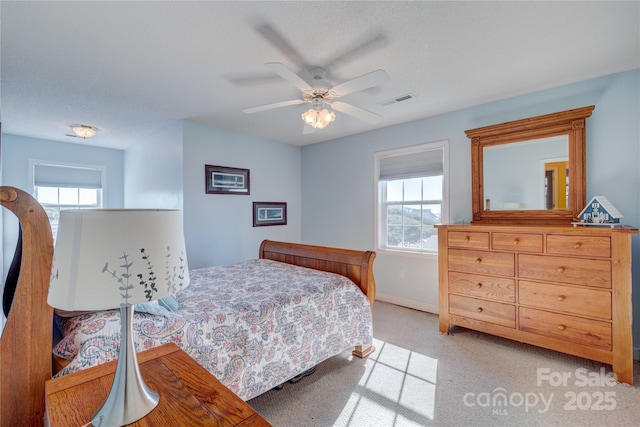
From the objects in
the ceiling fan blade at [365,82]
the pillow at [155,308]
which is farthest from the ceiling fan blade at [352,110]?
the pillow at [155,308]

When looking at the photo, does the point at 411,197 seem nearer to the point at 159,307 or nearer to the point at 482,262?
the point at 482,262

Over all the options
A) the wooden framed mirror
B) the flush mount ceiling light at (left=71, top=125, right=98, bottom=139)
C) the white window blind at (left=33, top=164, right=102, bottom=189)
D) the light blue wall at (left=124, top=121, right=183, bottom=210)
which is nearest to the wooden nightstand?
the light blue wall at (left=124, top=121, right=183, bottom=210)

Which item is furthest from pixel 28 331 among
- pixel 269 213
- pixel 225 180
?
pixel 269 213

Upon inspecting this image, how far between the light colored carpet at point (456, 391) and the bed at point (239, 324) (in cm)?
21

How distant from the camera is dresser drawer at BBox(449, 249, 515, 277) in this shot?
2.53m

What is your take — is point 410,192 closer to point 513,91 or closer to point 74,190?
point 513,91

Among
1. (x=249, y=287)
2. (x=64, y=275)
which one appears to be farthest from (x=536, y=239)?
(x=64, y=275)

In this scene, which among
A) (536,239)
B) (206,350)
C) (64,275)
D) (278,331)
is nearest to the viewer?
(64,275)

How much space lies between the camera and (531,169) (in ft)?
9.20

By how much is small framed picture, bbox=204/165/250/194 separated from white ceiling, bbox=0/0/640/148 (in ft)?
3.04

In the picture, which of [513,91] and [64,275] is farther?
→ [513,91]

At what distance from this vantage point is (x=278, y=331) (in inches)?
72.7

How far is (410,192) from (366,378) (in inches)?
94.6

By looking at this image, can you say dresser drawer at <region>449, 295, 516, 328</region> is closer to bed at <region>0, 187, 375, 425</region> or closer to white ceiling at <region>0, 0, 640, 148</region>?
bed at <region>0, 187, 375, 425</region>
